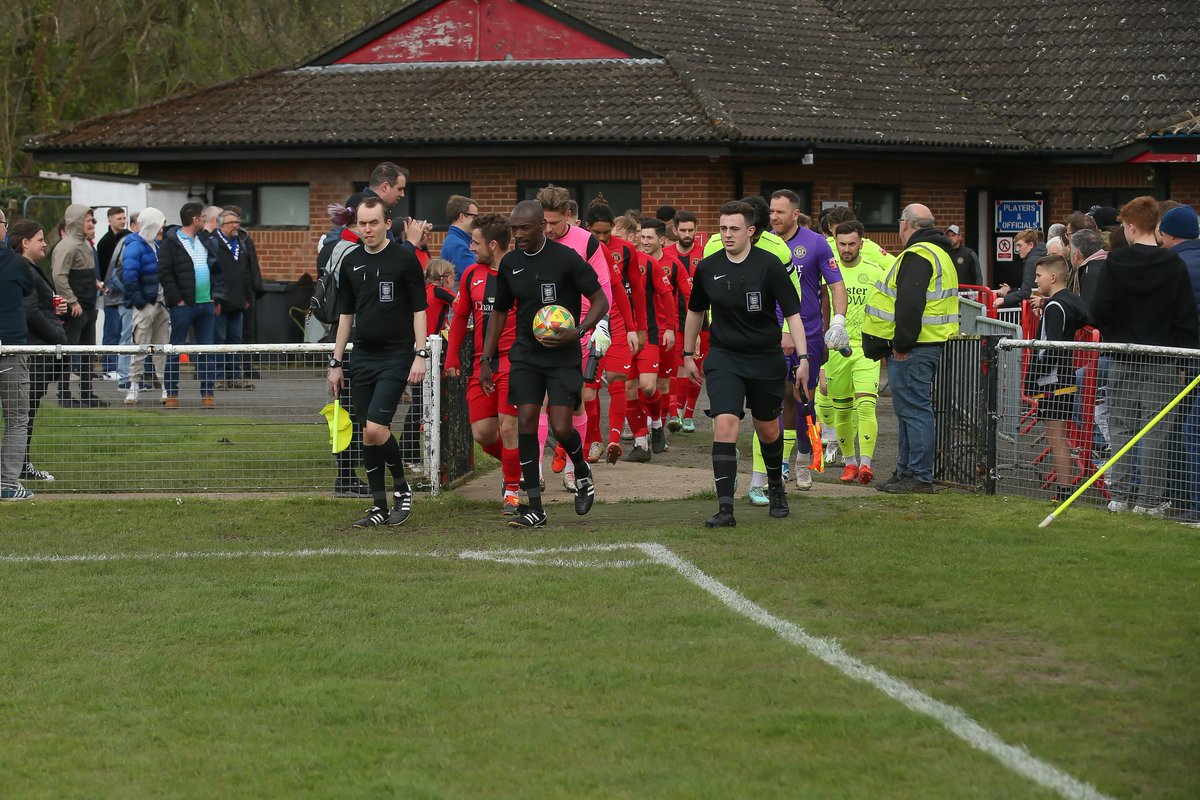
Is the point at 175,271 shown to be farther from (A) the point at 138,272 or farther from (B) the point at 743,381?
(B) the point at 743,381

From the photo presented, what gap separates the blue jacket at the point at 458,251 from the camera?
513 inches

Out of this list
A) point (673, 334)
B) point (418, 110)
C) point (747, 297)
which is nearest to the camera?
point (747, 297)

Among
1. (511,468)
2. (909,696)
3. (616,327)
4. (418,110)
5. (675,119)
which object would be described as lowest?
(909,696)

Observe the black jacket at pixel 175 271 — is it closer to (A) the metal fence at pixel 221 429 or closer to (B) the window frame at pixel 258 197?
(A) the metal fence at pixel 221 429

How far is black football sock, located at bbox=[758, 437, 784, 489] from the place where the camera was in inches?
416

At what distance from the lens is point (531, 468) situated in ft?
34.4

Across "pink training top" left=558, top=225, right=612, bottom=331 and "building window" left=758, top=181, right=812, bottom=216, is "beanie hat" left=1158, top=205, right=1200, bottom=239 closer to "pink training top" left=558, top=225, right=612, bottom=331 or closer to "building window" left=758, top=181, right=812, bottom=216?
"pink training top" left=558, top=225, right=612, bottom=331

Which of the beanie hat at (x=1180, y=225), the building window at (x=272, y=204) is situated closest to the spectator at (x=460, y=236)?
the beanie hat at (x=1180, y=225)

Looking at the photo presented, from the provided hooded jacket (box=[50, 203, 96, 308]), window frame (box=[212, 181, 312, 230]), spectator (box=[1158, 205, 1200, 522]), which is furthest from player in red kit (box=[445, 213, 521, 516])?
window frame (box=[212, 181, 312, 230])

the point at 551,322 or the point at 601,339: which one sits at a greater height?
the point at 551,322

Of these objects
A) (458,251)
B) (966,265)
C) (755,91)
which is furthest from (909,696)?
(755,91)

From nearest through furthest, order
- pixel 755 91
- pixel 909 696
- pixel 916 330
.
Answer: pixel 909 696, pixel 916 330, pixel 755 91

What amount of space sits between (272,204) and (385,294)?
56.0 feet

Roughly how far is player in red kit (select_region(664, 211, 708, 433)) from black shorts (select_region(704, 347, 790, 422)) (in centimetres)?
420
